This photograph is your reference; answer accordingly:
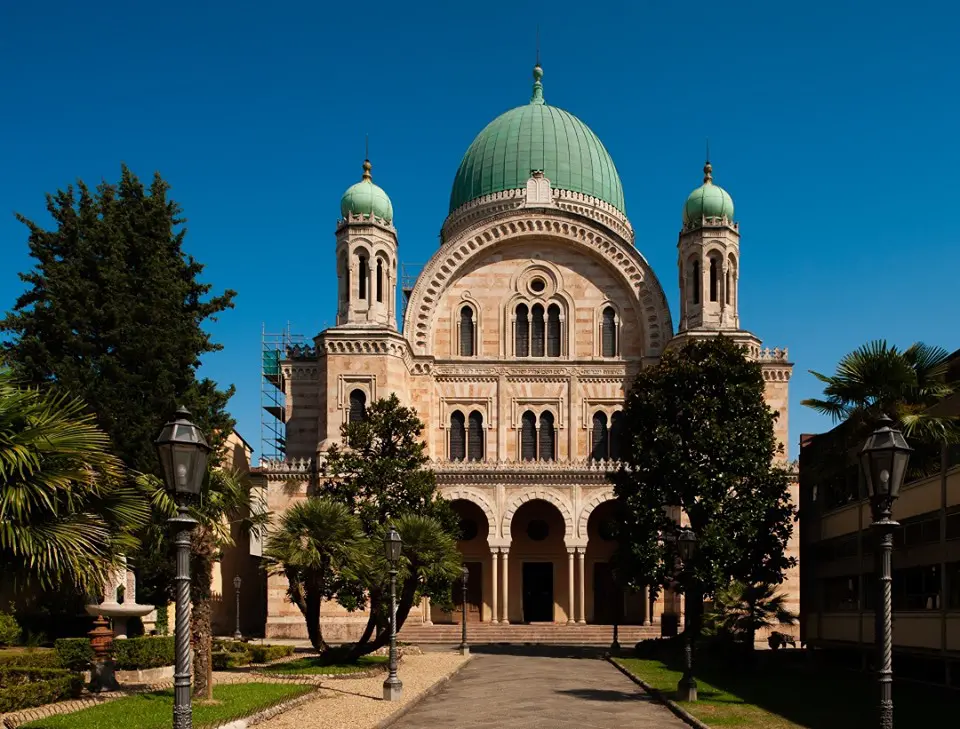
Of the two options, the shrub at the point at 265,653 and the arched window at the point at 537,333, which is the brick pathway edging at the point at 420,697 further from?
the arched window at the point at 537,333

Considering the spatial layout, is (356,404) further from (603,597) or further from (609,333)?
(603,597)

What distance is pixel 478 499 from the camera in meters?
49.2

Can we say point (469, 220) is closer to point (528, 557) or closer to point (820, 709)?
point (528, 557)

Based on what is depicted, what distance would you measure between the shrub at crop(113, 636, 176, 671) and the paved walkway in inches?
299

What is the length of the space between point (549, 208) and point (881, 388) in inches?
1243

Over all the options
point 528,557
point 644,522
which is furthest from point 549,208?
point 644,522

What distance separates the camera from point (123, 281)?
3450cm

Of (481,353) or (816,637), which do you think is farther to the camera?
(481,353)

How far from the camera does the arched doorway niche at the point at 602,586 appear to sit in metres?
52.0

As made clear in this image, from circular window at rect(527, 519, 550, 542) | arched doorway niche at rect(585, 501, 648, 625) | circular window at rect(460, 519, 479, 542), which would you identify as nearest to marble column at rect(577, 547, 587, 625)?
arched doorway niche at rect(585, 501, 648, 625)

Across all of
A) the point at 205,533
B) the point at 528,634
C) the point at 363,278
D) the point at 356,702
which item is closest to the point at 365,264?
the point at 363,278

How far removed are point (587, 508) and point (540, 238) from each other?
13.6 meters

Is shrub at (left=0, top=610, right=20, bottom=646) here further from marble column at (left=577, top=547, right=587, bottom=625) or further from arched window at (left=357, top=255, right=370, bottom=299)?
marble column at (left=577, top=547, right=587, bottom=625)

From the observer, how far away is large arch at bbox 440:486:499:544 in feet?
161
